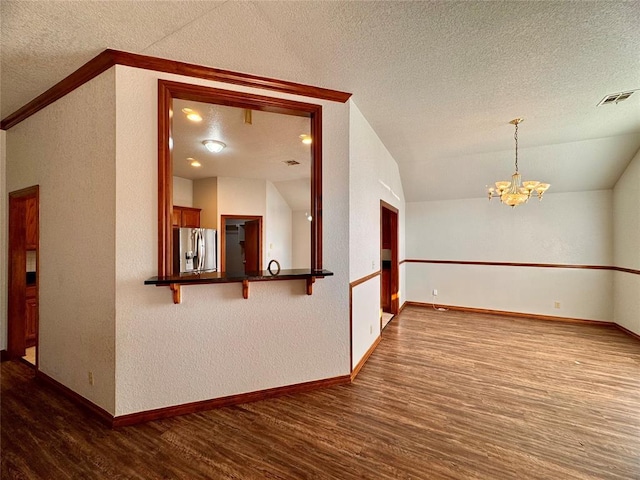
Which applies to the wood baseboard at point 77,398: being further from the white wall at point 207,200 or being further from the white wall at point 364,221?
the white wall at point 207,200

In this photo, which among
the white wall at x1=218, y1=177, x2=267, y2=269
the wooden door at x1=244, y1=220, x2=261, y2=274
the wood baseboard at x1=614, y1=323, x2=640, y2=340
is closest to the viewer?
the wood baseboard at x1=614, y1=323, x2=640, y2=340

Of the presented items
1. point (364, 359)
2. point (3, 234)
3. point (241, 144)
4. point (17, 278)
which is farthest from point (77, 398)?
point (241, 144)

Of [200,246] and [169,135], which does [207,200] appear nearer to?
[200,246]

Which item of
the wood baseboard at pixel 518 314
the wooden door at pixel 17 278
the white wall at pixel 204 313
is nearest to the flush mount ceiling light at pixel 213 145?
the white wall at pixel 204 313

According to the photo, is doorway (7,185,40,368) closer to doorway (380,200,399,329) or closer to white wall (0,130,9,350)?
white wall (0,130,9,350)

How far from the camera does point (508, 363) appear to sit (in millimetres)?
3242

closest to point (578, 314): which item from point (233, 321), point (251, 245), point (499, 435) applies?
point (499, 435)

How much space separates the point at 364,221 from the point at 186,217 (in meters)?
3.93

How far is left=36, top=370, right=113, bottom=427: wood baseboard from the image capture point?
213 cm

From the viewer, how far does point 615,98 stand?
2.76 meters

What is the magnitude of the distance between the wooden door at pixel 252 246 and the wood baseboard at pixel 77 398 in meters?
3.60

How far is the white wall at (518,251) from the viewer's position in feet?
15.6

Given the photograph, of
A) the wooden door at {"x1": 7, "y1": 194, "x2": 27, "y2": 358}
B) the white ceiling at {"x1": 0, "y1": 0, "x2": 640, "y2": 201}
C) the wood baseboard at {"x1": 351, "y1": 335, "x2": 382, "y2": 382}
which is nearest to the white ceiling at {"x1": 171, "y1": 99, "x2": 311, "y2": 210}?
the white ceiling at {"x1": 0, "y1": 0, "x2": 640, "y2": 201}

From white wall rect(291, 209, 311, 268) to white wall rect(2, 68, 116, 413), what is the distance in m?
4.88
